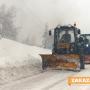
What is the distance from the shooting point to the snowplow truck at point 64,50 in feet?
80.7

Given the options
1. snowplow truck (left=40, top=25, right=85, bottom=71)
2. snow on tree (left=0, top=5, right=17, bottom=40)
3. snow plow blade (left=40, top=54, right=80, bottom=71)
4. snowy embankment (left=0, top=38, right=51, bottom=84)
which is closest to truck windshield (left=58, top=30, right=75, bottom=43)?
snowplow truck (left=40, top=25, right=85, bottom=71)

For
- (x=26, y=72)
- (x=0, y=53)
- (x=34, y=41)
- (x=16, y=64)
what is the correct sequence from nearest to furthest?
(x=26, y=72) < (x=16, y=64) < (x=0, y=53) < (x=34, y=41)

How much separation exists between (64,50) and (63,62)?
56.1 inches

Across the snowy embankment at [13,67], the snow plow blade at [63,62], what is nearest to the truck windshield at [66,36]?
the snow plow blade at [63,62]

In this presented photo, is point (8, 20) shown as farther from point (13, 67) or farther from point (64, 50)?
point (13, 67)

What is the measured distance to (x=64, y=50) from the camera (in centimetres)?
2577

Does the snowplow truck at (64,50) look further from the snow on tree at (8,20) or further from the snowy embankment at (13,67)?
the snow on tree at (8,20)

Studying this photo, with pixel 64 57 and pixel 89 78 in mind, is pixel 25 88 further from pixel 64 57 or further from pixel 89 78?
pixel 64 57

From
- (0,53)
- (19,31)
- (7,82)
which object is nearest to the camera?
(7,82)

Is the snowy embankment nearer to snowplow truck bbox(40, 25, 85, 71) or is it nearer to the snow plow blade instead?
the snow plow blade

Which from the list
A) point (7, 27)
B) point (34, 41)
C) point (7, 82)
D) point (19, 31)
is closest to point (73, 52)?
point (7, 82)

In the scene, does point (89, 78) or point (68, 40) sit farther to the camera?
point (68, 40)

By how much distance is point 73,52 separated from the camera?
25797 mm

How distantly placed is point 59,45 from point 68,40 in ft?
2.10
